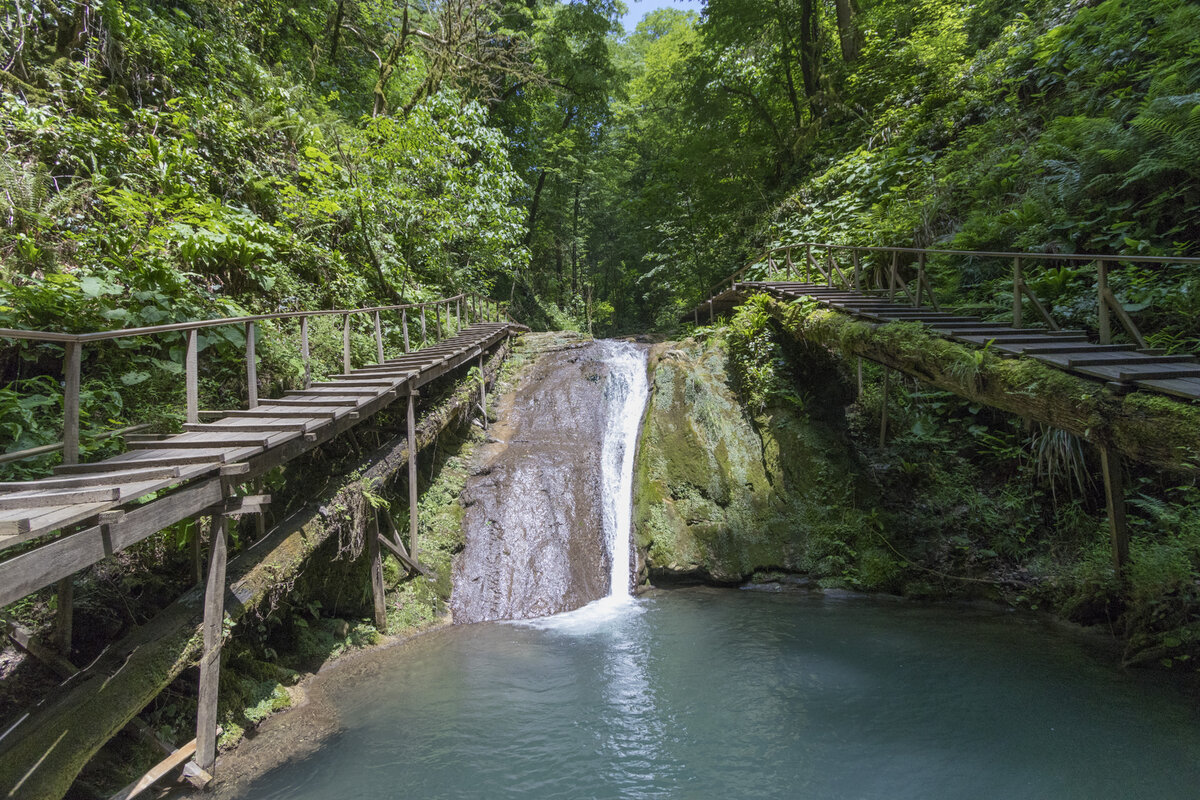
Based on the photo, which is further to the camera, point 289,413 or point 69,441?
point 289,413

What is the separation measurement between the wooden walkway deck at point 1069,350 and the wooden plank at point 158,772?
26.6ft

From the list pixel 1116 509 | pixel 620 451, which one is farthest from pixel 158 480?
pixel 1116 509

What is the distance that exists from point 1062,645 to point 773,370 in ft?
19.6

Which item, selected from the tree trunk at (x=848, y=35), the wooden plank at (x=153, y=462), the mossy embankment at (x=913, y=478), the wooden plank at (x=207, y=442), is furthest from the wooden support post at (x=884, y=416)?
the tree trunk at (x=848, y=35)

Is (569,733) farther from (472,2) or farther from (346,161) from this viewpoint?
(472,2)

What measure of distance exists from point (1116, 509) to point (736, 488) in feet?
16.1

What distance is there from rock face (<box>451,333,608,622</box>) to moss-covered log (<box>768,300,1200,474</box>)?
524 cm

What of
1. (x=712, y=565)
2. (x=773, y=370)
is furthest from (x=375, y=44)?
(x=712, y=565)

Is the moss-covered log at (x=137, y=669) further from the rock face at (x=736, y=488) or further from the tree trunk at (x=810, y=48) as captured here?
the tree trunk at (x=810, y=48)

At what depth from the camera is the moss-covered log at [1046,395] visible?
384cm

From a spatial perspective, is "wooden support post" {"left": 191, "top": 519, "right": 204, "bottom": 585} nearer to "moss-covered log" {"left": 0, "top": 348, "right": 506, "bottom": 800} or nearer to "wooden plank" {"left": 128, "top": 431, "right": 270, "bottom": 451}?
"moss-covered log" {"left": 0, "top": 348, "right": 506, "bottom": 800}

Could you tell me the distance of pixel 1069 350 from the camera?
209 inches

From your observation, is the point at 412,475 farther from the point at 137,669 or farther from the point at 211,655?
the point at 137,669

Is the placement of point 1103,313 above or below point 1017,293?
below
